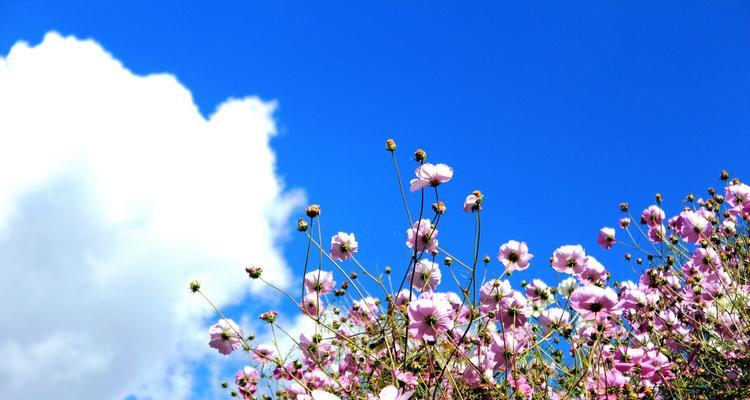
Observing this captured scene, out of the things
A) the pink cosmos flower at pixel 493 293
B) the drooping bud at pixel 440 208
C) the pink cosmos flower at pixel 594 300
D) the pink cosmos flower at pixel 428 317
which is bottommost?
the pink cosmos flower at pixel 594 300

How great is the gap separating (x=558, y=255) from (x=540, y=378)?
0.64 meters

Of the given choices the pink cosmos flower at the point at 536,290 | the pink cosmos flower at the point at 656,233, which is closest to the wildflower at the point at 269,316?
the pink cosmos flower at the point at 536,290

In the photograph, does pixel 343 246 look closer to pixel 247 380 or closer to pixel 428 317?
pixel 428 317

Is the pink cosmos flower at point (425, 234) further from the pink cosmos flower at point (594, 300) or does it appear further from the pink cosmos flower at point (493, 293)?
the pink cosmos flower at point (594, 300)

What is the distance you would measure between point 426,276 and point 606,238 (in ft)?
5.04

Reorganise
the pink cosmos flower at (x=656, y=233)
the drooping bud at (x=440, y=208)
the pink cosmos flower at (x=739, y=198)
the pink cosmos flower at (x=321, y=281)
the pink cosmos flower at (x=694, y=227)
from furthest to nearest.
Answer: the pink cosmos flower at (x=656, y=233), the pink cosmos flower at (x=739, y=198), the pink cosmos flower at (x=694, y=227), the pink cosmos flower at (x=321, y=281), the drooping bud at (x=440, y=208)

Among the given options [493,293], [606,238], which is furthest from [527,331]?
[606,238]

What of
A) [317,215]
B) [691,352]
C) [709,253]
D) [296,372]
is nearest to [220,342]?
[296,372]

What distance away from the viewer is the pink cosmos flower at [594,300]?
227cm

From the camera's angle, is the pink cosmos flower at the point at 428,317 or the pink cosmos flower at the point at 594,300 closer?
the pink cosmos flower at the point at 428,317

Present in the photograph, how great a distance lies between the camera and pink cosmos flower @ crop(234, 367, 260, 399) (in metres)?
3.61

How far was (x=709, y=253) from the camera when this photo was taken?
329 centimetres

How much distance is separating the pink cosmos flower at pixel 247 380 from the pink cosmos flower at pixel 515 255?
179 cm

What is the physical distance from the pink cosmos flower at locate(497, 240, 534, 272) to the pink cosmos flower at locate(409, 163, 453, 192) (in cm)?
66
